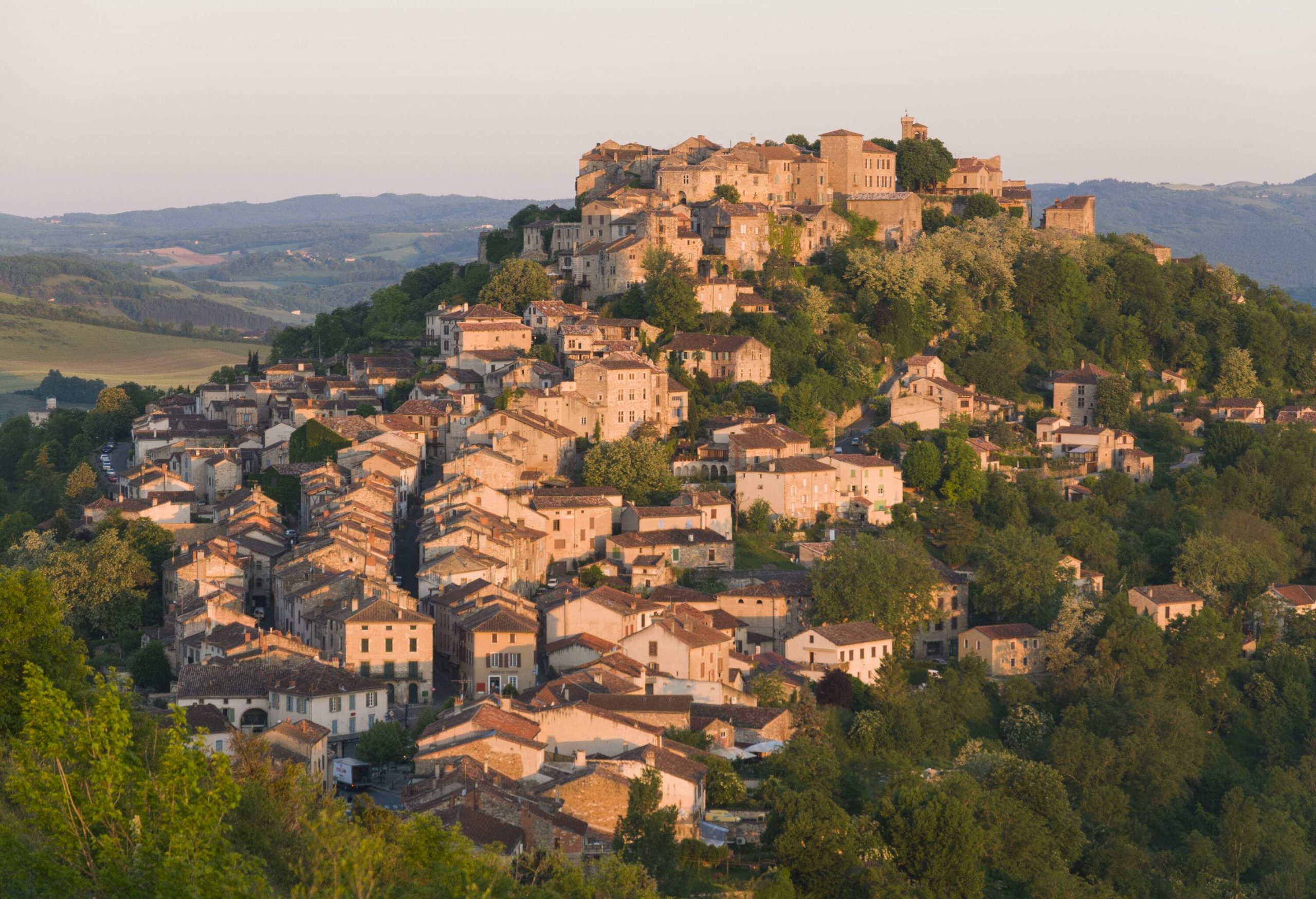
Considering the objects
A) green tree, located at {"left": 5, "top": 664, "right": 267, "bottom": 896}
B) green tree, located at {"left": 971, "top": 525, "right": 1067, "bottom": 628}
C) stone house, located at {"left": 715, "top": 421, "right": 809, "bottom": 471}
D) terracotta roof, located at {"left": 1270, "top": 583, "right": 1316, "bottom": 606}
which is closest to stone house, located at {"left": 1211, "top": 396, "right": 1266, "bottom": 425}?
terracotta roof, located at {"left": 1270, "top": 583, "right": 1316, "bottom": 606}

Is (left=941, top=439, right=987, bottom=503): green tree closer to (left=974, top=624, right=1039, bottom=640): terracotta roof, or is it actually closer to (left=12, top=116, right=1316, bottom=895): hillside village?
(left=12, top=116, right=1316, bottom=895): hillside village

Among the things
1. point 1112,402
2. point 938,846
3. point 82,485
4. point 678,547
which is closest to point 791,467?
point 678,547

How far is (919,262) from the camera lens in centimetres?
6519

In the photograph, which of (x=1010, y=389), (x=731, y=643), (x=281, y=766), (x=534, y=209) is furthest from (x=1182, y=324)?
(x=281, y=766)

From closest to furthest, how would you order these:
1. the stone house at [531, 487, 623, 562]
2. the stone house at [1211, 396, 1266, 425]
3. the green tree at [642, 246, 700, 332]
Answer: the stone house at [531, 487, 623, 562] → the green tree at [642, 246, 700, 332] → the stone house at [1211, 396, 1266, 425]

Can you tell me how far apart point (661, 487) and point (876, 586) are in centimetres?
836

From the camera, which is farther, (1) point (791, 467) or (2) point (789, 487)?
(1) point (791, 467)

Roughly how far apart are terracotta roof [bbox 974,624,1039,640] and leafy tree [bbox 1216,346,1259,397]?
24.7m

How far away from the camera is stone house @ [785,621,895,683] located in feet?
137

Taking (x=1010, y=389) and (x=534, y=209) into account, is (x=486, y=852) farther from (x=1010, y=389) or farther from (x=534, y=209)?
(x=534, y=209)

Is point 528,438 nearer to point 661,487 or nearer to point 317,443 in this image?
point 661,487

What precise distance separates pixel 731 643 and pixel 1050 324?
29.9m

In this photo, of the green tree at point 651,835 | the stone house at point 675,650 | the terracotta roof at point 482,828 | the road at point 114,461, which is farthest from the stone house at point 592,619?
the road at point 114,461

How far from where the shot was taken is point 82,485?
180ft
